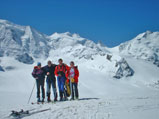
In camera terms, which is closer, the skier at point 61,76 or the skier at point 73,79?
the skier at point 61,76

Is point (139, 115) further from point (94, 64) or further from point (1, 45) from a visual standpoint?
point (1, 45)

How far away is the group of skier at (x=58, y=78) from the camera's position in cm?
918

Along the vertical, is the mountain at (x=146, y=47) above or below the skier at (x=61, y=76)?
above

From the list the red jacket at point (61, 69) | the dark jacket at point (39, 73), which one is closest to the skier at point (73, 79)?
the red jacket at point (61, 69)

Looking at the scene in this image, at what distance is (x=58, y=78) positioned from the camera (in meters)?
9.39

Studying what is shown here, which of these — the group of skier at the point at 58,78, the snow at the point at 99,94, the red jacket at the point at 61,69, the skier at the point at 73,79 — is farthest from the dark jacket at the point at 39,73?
the snow at the point at 99,94

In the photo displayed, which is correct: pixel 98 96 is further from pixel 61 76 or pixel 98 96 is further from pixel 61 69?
pixel 61 69

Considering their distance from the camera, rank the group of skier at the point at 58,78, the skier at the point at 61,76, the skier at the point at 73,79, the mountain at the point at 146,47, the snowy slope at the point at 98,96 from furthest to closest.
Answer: the mountain at the point at 146,47 < the skier at the point at 73,79 < the skier at the point at 61,76 < the group of skier at the point at 58,78 < the snowy slope at the point at 98,96

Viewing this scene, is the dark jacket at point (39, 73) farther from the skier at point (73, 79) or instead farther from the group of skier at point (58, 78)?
the skier at point (73, 79)

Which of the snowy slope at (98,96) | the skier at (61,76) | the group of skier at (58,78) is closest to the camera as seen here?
the snowy slope at (98,96)

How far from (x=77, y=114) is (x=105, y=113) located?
0.99 m

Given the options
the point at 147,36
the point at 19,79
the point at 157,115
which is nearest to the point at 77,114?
the point at 157,115

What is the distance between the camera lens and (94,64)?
187 ft

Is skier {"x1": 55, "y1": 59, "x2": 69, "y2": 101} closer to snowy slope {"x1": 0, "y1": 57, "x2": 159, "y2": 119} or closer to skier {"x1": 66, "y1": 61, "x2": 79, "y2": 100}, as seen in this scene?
skier {"x1": 66, "y1": 61, "x2": 79, "y2": 100}
